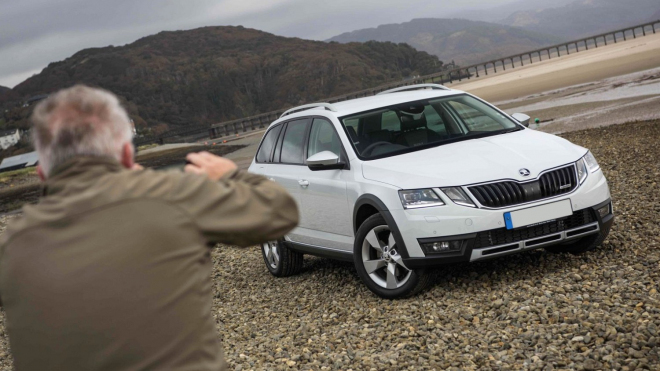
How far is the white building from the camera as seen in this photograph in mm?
140750

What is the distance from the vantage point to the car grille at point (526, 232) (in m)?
6.32

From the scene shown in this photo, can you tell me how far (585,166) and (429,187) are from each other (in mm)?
1412

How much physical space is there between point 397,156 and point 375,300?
1286 mm

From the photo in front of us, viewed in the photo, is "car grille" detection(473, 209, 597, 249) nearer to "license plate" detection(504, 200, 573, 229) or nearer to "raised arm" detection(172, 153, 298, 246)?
"license plate" detection(504, 200, 573, 229)

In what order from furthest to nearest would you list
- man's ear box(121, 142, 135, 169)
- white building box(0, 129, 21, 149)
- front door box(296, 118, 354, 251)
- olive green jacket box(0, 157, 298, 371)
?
white building box(0, 129, 21, 149) → front door box(296, 118, 354, 251) → man's ear box(121, 142, 135, 169) → olive green jacket box(0, 157, 298, 371)

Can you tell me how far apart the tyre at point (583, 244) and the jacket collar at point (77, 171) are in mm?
5431

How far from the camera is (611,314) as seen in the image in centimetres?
542

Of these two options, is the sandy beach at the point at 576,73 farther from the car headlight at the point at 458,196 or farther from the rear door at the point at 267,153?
the car headlight at the point at 458,196

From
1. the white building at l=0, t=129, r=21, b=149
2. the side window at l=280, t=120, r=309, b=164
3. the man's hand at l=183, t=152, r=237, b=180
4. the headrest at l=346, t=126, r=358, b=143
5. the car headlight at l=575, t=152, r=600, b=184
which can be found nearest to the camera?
the man's hand at l=183, t=152, r=237, b=180

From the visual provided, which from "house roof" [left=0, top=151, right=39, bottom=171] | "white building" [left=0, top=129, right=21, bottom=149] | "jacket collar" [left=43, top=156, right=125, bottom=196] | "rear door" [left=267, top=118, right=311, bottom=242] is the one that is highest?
"jacket collar" [left=43, top=156, right=125, bottom=196]

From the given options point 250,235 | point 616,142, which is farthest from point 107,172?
point 616,142

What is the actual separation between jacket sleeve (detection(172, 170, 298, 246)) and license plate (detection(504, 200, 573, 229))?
165 inches

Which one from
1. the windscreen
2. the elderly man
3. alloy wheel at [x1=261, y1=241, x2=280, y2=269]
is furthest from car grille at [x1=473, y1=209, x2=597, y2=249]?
the elderly man

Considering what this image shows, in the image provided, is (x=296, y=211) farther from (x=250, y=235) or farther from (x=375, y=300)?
(x=375, y=300)
